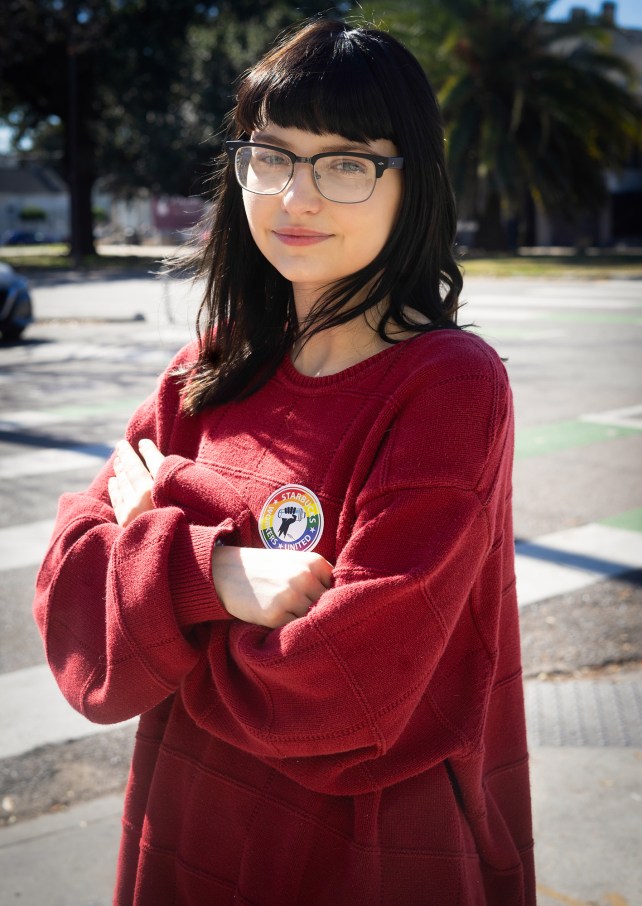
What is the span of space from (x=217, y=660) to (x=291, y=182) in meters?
0.72

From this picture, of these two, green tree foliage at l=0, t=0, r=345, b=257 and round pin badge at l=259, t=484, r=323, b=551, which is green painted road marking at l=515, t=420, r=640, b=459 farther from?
green tree foliage at l=0, t=0, r=345, b=257

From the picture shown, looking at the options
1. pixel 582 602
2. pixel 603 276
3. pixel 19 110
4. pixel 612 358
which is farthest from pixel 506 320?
pixel 19 110

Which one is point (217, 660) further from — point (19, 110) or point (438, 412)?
point (19, 110)

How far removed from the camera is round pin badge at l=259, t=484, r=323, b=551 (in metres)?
1.47

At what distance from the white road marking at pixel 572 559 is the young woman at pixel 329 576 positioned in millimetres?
3190

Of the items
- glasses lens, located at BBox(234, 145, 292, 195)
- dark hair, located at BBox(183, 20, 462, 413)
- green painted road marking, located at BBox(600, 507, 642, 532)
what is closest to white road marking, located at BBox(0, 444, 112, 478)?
green painted road marking, located at BBox(600, 507, 642, 532)

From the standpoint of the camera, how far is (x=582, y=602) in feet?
15.3

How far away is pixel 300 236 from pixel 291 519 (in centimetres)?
43

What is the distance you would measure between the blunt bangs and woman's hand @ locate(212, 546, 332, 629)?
2.05 ft

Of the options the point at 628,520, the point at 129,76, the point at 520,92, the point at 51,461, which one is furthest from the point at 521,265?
the point at 628,520

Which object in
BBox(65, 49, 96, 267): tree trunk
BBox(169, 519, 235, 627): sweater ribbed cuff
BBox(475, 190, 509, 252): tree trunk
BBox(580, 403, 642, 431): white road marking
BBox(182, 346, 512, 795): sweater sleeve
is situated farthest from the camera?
BBox(65, 49, 96, 267): tree trunk

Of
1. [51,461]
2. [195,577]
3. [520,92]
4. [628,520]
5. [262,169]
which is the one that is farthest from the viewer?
[520,92]

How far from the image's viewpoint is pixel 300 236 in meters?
1.54

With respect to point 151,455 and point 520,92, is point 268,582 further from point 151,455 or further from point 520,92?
point 520,92
